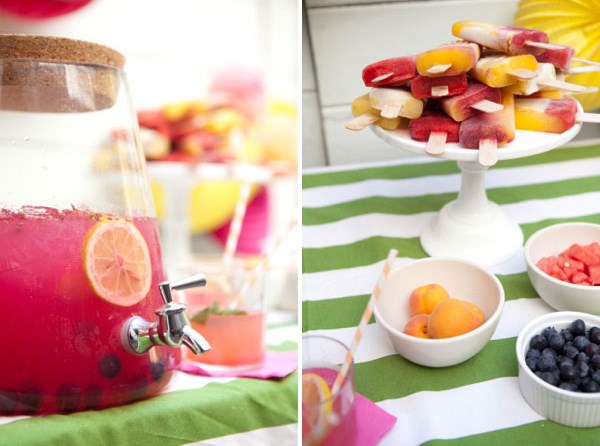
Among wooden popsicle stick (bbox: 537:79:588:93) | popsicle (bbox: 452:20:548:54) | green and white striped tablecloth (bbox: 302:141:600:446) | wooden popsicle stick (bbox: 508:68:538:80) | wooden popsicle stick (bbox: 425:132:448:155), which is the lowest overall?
green and white striped tablecloth (bbox: 302:141:600:446)

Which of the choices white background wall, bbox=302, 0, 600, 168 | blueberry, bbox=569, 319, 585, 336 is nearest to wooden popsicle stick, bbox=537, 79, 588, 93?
blueberry, bbox=569, 319, 585, 336

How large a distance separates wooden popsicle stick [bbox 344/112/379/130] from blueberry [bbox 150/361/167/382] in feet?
1.39

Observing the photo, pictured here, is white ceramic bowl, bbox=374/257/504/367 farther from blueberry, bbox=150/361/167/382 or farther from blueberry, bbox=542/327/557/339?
blueberry, bbox=150/361/167/382

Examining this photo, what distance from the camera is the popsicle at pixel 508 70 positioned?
0.81 metres

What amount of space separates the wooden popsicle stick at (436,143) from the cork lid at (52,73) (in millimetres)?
418

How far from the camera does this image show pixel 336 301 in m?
0.84

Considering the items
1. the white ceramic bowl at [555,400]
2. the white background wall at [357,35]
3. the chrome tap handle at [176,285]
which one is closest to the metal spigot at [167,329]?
the chrome tap handle at [176,285]

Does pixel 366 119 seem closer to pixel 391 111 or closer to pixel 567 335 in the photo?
pixel 391 111

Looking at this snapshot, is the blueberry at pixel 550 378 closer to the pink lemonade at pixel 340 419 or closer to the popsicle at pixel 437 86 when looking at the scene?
the pink lemonade at pixel 340 419

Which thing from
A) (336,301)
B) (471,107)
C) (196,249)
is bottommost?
(196,249)

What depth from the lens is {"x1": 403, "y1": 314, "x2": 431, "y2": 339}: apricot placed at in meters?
0.70

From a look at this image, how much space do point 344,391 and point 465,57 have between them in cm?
50

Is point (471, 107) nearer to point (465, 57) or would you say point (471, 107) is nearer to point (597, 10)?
point (465, 57)

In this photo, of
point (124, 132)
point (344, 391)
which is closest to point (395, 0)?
Answer: point (124, 132)
